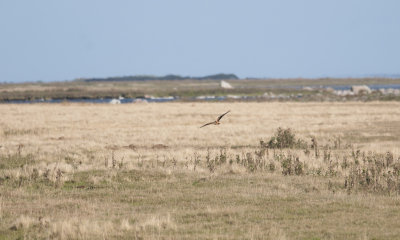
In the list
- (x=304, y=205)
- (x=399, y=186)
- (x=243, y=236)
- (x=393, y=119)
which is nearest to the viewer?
(x=243, y=236)

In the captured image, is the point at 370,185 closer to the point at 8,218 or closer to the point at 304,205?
the point at 304,205

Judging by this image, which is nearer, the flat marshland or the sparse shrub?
the flat marshland

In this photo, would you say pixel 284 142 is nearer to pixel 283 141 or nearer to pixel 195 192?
pixel 283 141

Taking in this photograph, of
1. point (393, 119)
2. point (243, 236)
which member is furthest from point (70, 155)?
point (393, 119)

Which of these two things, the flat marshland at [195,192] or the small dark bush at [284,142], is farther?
the small dark bush at [284,142]

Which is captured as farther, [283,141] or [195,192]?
[283,141]

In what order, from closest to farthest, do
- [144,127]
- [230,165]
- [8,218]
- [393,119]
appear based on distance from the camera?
[8,218] < [230,165] < [144,127] < [393,119]

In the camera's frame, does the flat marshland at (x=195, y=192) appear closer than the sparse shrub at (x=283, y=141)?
Yes

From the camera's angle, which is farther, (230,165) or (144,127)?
(144,127)

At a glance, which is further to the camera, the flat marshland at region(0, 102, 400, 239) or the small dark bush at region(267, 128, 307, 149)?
the small dark bush at region(267, 128, 307, 149)

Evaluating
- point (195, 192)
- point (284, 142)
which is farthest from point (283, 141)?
point (195, 192)

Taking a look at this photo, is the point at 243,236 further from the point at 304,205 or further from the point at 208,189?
the point at 208,189

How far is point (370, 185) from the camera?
1499 cm

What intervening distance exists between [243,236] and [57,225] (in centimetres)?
354
